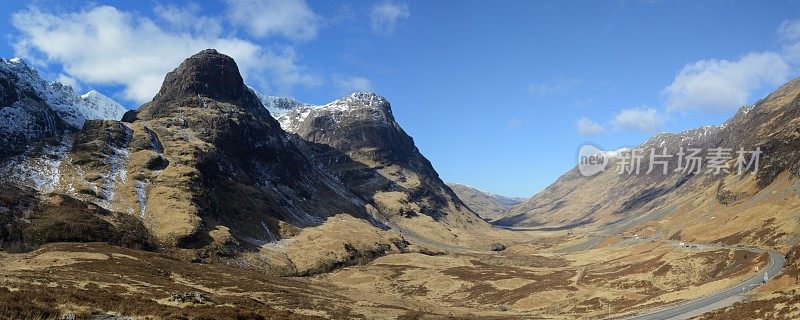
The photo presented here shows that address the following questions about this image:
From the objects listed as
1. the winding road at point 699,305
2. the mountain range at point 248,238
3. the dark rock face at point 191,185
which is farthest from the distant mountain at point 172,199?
the winding road at point 699,305

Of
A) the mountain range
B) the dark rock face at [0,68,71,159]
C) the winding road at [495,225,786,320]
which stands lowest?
the winding road at [495,225,786,320]

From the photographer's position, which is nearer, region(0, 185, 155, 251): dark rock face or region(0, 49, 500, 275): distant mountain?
region(0, 185, 155, 251): dark rock face

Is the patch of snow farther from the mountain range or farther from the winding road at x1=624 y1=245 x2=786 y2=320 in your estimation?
the winding road at x1=624 y1=245 x2=786 y2=320

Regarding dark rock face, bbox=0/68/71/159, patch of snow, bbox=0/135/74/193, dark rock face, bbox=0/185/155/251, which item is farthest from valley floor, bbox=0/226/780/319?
dark rock face, bbox=0/68/71/159

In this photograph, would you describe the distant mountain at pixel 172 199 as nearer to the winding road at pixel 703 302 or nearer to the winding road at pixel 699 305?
the winding road at pixel 699 305

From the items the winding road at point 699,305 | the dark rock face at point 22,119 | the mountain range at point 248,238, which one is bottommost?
the winding road at point 699,305

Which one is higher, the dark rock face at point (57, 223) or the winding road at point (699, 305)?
Result: the dark rock face at point (57, 223)

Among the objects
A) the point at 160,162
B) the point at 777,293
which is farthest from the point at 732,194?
the point at 160,162

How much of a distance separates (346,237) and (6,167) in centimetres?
9238

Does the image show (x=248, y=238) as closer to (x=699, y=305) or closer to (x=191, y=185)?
(x=191, y=185)

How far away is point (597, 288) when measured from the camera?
9194cm

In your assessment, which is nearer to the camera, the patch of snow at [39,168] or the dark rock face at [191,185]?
the patch of snow at [39,168]

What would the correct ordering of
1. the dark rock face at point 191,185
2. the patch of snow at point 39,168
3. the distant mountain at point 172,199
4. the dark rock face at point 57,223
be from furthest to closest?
the dark rock face at point 191,185
the patch of snow at point 39,168
the distant mountain at point 172,199
the dark rock face at point 57,223

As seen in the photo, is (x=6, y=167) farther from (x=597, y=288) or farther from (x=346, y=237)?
(x=597, y=288)
